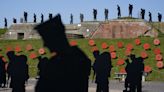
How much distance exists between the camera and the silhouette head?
5.17m

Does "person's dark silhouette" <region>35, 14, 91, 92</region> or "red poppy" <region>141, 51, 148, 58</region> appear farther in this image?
"red poppy" <region>141, 51, 148, 58</region>

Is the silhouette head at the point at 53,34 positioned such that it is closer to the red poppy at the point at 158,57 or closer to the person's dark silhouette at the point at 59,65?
the person's dark silhouette at the point at 59,65

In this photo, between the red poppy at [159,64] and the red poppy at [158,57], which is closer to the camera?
the red poppy at [159,64]

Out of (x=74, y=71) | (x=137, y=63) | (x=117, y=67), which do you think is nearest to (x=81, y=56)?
(x=74, y=71)

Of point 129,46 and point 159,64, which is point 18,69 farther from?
point 129,46

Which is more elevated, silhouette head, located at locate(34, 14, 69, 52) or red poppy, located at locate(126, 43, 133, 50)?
silhouette head, located at locate(34, 14, 69, 52)

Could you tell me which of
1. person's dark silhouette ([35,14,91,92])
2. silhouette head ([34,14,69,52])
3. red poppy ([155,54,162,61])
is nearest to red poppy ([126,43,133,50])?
red poppy ([155,54,162,61])

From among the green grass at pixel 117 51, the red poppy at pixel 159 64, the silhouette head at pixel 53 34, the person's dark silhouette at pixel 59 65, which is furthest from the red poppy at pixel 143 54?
the silhouette head at pixel 53 34

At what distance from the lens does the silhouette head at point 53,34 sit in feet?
17.0

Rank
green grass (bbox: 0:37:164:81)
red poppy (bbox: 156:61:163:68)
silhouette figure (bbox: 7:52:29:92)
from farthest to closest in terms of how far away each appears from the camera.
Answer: red poppy (bbox: 156:61:163:68)
green grass (bbox: 0:37:164:81)
silhouette figure (bbox: 7:52:29:92)

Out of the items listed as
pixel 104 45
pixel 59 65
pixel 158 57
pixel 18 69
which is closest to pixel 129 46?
pixel 104 45

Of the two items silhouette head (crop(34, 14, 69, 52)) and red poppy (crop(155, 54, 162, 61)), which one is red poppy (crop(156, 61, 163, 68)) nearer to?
red poppy (crop(155, 54, 162, 61))

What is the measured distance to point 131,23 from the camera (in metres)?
53.7

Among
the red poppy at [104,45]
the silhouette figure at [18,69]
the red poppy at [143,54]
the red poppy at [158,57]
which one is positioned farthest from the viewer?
the red poppy at [104,45]
